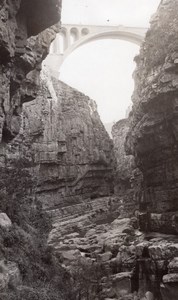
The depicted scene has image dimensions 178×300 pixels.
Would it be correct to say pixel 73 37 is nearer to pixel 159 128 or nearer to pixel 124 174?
pixel 124 174

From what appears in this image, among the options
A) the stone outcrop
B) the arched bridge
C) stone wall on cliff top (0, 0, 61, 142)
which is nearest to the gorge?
stone wall on cliff top (0, 0, 61, 142)

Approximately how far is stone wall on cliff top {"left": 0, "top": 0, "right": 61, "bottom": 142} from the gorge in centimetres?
4

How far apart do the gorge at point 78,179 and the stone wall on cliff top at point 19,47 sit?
0.12 ft

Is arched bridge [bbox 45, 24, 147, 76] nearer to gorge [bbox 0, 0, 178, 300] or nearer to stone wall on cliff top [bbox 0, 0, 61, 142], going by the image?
gorge [bbox 0, 0, 178, 300]

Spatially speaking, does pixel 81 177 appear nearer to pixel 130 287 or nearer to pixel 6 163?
pixel 6 163

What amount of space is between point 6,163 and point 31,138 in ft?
22.6

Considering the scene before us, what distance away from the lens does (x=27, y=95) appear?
13.0m

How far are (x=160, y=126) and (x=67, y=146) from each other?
16.9m

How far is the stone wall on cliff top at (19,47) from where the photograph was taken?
897 cm

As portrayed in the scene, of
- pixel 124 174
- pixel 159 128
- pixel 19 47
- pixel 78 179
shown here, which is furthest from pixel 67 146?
pixel 19 47

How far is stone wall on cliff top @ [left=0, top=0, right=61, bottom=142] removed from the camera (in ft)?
29.4

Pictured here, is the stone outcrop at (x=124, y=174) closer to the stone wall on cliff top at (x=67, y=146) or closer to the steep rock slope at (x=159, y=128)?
the stone wall on cliff top at (x=67, y=146)

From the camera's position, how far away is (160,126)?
21375 mm

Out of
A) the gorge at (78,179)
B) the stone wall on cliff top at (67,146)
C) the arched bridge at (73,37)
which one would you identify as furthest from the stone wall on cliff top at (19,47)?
the arched bridge at (73,37)
